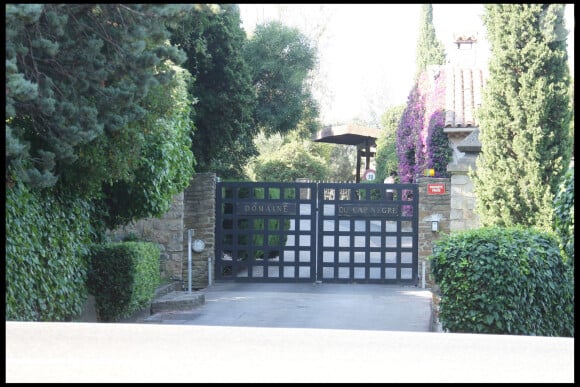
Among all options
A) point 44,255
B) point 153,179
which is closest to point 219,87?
point 153,179

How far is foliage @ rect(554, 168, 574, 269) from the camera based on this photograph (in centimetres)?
734

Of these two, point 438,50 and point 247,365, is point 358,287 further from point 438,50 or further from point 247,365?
point 438,50

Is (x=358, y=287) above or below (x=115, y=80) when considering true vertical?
below

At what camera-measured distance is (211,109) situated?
573 inches

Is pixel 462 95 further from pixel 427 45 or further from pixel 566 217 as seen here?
pixel 566 217

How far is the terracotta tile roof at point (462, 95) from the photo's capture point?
773 inches

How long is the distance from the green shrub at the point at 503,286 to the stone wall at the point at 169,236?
7.44 m

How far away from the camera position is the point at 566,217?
294 inches

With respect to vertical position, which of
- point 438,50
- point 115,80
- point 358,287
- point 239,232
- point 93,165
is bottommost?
point 358,287

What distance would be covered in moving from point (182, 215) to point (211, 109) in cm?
202

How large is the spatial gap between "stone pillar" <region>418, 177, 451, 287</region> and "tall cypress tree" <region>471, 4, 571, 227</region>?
2.81 m

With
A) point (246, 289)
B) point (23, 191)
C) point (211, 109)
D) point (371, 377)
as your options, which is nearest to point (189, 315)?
point (246, 289)

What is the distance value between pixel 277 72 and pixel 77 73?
491 inches

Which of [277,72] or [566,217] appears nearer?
[566,217]
